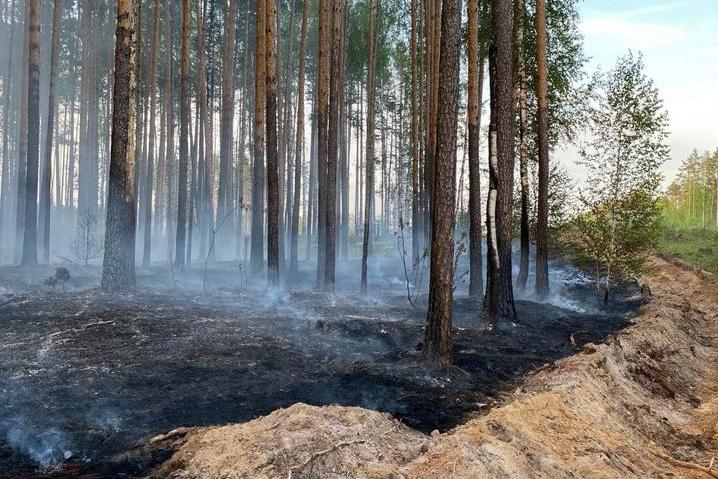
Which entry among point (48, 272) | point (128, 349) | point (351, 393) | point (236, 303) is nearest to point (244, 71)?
point (48, 272)

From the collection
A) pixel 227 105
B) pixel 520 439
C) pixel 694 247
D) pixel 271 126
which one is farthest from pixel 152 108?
pixel 694 247

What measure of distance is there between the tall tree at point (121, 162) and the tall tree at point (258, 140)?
327 centimetres

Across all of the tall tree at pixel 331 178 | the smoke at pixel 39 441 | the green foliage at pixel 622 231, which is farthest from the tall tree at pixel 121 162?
the green foliage at pixel 622 231

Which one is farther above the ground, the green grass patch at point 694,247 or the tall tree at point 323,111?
the tall tree at point 323,111

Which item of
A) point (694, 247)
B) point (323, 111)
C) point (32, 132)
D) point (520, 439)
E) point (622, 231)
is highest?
point (323, 111)

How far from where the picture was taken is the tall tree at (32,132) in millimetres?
15117

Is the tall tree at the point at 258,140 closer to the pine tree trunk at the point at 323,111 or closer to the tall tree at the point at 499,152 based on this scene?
the pine tree trunk at the point at 323,111

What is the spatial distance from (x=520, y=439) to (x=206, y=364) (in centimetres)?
438

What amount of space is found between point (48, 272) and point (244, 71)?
15.5 m

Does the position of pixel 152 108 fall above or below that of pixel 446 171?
above

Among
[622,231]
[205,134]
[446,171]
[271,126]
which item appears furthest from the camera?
[205,134]

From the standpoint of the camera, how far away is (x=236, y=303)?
475 inches

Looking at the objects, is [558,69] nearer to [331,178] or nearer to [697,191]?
[331,178]

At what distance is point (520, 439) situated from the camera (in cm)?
386
